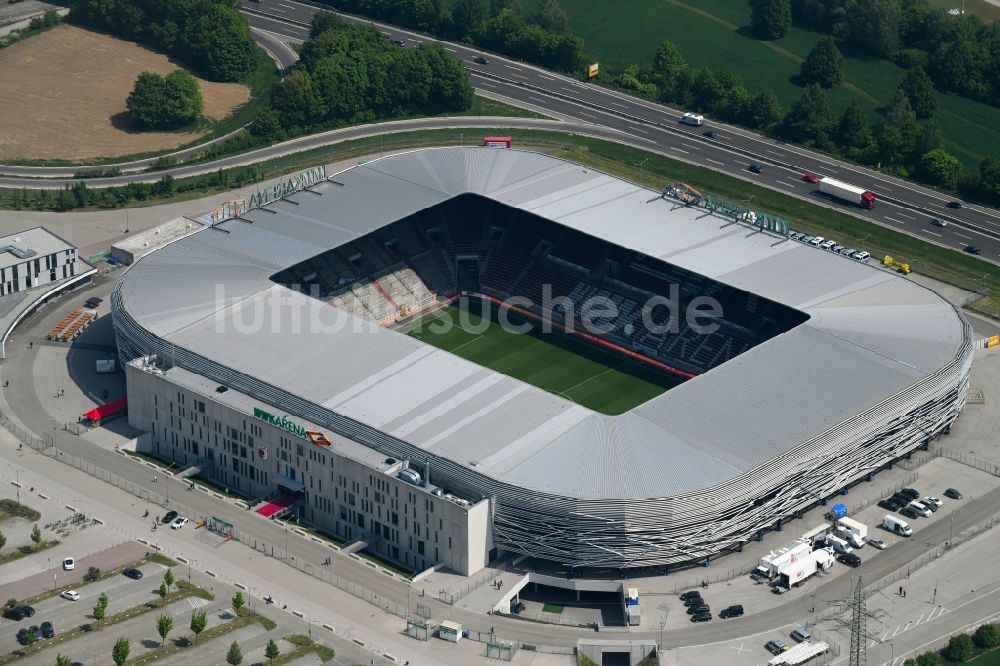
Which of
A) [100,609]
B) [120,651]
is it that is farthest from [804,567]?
[100,609]

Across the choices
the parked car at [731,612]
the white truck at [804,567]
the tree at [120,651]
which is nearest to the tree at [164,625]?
the tree at [120,651]

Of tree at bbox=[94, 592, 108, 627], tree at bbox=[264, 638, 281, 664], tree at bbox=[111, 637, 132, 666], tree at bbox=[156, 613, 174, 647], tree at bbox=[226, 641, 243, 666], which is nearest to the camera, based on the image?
tree at bbox=[111, 637, 132, 666]

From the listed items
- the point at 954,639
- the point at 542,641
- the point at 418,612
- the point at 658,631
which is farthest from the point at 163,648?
the point at 954,639

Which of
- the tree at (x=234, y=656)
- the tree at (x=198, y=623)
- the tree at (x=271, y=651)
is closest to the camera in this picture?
the tree at (x=234, y=656)

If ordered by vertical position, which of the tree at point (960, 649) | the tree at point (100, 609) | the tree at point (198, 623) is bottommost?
the tree at point (100, 609)

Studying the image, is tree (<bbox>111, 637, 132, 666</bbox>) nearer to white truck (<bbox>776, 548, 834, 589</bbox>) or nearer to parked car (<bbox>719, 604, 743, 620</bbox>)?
parked car (<bbox>719, 604, 743, 620</bbox>)

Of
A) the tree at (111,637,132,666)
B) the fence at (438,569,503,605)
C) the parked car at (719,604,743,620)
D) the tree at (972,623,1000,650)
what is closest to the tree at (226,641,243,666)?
the tree at (111,637,132,666)

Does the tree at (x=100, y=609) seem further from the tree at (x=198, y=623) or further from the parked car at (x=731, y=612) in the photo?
the parked car at (x=731, y=612)
